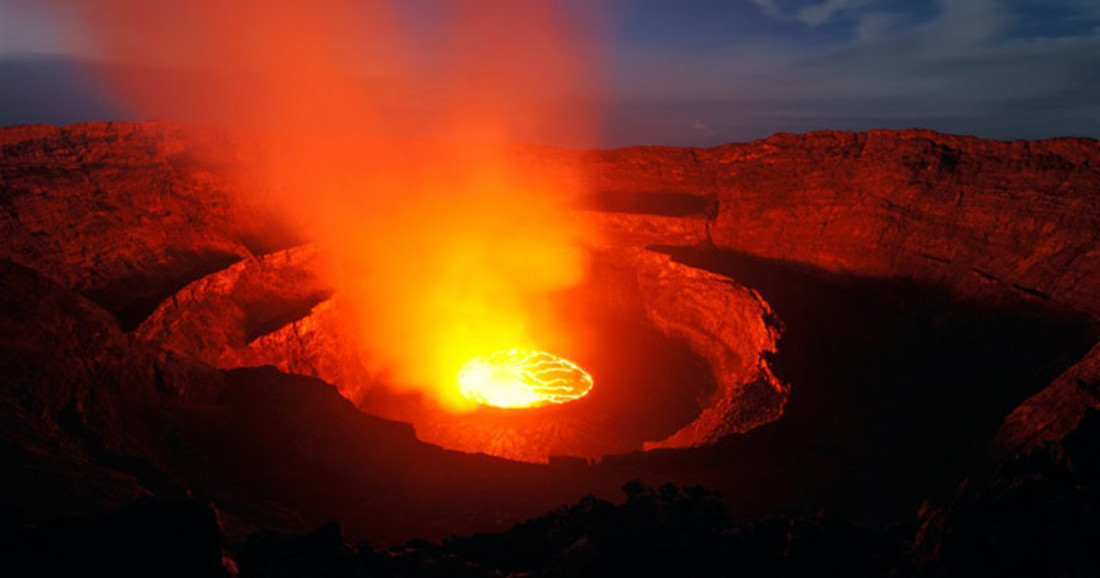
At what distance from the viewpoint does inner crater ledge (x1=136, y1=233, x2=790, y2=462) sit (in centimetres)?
1452

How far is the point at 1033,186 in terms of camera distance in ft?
53.7

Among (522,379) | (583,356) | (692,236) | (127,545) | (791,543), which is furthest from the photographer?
(692,236)

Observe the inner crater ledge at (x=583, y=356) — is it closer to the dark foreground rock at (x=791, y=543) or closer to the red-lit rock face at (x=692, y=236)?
the red-lit rock face at (x=692, y=236)

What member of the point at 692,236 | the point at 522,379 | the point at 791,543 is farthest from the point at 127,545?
the point at 692,236

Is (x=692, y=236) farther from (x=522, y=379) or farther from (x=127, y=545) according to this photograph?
(x=127, y=545)

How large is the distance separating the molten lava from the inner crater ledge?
48 cm

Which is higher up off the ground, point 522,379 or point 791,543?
point 522,379

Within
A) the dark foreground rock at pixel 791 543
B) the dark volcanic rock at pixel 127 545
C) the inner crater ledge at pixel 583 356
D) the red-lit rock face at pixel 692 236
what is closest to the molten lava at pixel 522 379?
the inner crater ledge at pixel 583 356

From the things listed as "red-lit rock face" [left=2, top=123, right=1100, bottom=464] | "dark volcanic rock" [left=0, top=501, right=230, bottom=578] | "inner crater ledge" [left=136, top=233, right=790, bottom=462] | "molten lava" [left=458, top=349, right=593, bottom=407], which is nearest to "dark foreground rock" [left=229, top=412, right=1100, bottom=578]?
"dark volcanic rock" [left=0, top=501, right=230, bottom=578]

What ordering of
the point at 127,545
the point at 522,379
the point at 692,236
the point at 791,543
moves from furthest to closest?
the point at 692,236, the point at 522,379, the point at 791,543, the point at 127,545

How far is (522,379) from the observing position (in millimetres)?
20516

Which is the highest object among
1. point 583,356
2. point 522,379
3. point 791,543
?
point 583,356

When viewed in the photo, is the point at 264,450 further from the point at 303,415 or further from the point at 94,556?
the point at 94,556

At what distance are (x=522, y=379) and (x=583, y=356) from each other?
310 cm
